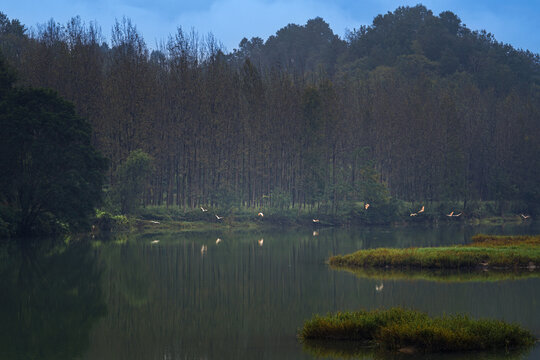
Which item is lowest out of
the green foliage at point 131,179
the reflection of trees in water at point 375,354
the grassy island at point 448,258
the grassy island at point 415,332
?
the reflection of trees in water at point 375,354

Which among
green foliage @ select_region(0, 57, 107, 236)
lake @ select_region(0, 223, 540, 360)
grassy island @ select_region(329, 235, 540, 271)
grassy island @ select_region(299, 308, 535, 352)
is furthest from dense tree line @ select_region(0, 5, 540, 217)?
grassy island @ select_region(299, 308, 535, 352)

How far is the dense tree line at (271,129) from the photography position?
61.7 meters

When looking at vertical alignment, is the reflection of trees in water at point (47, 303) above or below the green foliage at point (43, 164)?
below

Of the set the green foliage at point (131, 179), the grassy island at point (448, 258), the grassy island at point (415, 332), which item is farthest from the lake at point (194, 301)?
the green foliage at point (131, 179)

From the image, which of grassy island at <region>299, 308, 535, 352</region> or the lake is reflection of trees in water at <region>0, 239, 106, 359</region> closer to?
the lake

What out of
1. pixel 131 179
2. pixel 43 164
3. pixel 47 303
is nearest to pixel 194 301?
pixel 47 303

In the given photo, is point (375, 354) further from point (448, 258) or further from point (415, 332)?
point (448, 258)

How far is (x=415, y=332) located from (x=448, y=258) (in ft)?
49.7

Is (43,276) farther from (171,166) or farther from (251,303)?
(171,166)

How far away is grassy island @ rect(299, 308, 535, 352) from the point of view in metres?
13.8

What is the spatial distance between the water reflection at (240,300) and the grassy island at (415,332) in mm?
480

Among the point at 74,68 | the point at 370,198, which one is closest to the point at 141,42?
the point at 74,68

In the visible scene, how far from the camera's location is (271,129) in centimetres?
7181

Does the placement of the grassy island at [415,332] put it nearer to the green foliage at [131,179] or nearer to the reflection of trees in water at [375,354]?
the reflection of trees in water at [375,354]
